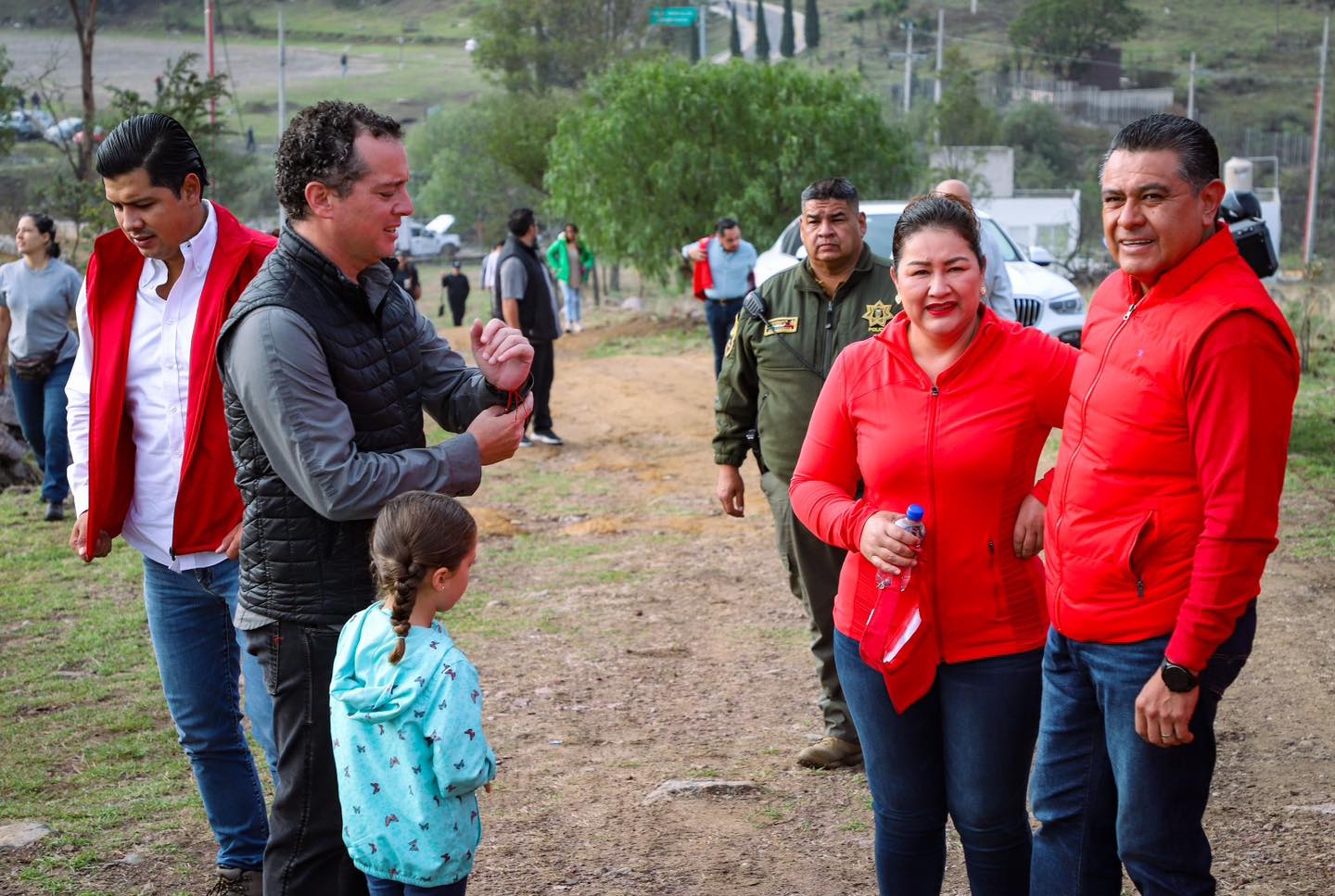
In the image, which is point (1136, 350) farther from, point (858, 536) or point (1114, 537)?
point (858, 536)

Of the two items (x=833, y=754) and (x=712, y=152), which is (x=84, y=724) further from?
(x=712, y=152)

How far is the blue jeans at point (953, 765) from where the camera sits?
321 cm

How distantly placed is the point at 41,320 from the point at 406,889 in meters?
7.20

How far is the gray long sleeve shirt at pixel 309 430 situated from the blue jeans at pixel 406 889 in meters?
0.81

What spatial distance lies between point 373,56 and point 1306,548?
10601cm

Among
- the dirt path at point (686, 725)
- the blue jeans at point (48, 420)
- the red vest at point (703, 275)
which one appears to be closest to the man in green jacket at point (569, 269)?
the red vest at point (703, 275)

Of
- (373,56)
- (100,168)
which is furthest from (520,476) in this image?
(373,56)

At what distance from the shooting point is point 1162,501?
2871mm

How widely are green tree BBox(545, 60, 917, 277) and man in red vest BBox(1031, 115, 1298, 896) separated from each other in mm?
20344

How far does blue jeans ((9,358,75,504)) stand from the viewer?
9492mm

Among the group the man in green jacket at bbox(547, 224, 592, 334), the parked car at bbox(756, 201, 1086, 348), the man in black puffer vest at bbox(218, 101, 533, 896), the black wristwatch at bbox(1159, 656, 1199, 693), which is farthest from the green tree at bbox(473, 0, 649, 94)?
the black wristwatch at bbox(1159, 656, 1199, 693)

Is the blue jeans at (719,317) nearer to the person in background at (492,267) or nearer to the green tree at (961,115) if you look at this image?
the person in background at (492,267)

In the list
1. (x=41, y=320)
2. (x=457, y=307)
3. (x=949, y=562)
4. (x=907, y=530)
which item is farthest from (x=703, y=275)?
(x=457, y=307)

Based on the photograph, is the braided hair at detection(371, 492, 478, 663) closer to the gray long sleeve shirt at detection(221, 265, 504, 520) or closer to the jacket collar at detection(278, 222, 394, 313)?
the gray long sleeve shirt at detection(221, 265, 504, 520)
